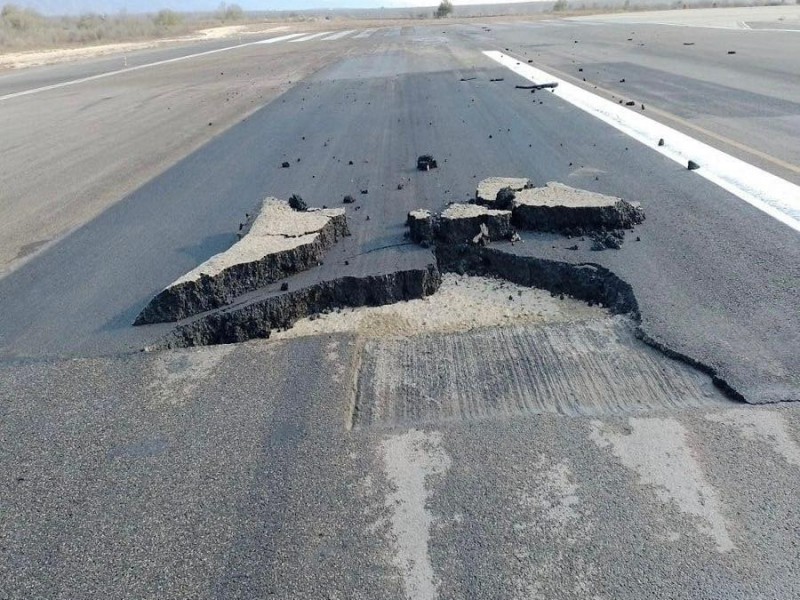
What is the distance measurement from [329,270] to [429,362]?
1.55 m

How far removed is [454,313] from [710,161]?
474 cm

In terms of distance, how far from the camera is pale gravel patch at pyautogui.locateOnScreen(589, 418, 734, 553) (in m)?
2.66

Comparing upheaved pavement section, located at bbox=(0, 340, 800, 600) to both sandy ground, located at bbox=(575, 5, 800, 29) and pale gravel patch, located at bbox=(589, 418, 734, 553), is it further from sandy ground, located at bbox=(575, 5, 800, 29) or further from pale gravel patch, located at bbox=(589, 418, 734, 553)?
sandy ground, located at bbox=(575, 5, 800, 29)

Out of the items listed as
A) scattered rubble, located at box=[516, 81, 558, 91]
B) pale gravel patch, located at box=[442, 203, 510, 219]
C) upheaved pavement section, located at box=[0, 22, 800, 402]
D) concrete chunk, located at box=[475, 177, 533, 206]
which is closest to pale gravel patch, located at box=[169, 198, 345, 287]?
upheaved pavement section, located at box=[0, 22, 800, 402]

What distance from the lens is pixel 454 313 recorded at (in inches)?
184

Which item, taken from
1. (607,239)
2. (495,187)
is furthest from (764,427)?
(495,187)

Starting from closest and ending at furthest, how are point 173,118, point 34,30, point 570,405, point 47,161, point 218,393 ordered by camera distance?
1. point 570,405
2. point 218,393
3. point 47,161
4. point 173,118
5. point 34,30

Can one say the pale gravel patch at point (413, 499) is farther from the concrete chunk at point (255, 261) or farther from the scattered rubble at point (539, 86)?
the scattered rubble at point (539, 86)

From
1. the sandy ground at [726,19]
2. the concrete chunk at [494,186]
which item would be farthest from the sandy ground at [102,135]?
the sandy ground at [726,19]

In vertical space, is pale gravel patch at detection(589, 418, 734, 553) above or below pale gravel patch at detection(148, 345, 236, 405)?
above

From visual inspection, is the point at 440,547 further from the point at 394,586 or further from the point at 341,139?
the point at 341,139

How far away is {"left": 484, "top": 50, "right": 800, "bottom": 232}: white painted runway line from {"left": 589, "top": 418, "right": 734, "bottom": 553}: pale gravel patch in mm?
3254

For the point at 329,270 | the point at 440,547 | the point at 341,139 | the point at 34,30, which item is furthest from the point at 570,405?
the point at 34,30

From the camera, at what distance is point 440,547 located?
259cm
